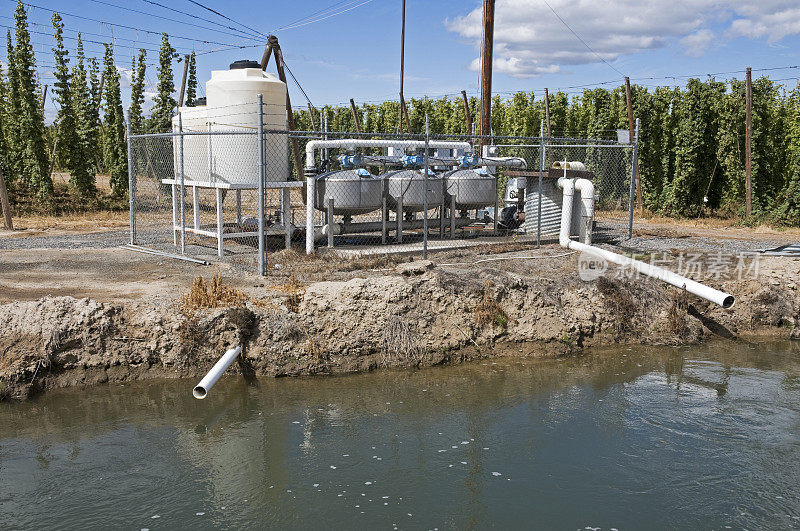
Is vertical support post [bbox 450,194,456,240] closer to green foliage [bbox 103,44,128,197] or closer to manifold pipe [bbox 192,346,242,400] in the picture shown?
manifold pipe [bbox 192,346,242,400]

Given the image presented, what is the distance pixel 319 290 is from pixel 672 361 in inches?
203

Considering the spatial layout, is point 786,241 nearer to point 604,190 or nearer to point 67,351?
point 604,190

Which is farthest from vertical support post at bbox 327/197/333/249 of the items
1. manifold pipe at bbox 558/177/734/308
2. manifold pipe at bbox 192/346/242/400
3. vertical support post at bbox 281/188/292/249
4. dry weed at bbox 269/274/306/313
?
manifold pipe at bbox 558/177/734/308

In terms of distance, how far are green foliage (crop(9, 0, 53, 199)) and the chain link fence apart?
484 centimetres

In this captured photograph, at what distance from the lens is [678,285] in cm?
1008

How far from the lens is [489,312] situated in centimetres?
943

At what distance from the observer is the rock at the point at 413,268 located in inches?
393

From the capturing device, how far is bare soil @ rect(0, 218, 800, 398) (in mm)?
8000

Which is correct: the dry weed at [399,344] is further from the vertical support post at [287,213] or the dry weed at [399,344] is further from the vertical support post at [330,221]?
the vertical support post at [287,213]

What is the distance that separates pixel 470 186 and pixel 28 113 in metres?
13.9

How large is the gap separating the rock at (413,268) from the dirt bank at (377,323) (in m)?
0.03

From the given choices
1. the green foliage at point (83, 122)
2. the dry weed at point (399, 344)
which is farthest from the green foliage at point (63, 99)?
the dry weed at point (399, 344)

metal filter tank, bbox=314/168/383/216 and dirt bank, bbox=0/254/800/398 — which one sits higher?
metal filter tank, bbox=314/168/383/216

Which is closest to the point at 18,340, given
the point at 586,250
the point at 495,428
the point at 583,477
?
the point at 495,428
